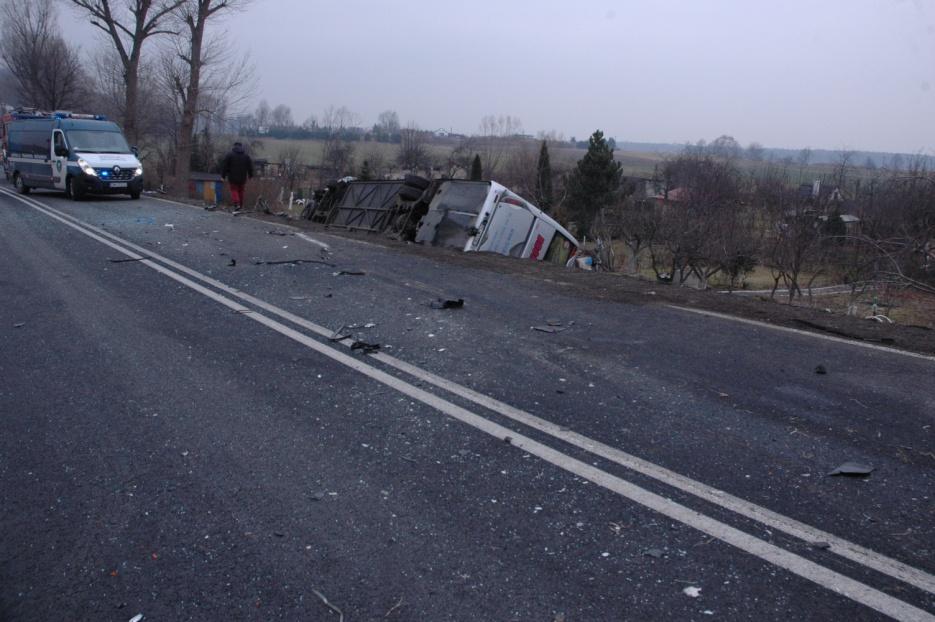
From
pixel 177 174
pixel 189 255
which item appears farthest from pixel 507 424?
pixel 177 174

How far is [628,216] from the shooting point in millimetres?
33844

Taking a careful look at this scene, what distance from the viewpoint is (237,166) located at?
17516 mm

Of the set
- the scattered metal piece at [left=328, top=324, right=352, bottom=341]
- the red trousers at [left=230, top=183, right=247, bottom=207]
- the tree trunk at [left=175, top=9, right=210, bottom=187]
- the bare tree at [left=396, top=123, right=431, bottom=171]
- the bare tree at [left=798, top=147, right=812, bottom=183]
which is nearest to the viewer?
the scattered metal piece at [left=328, top=324, right=352, bottom=341]

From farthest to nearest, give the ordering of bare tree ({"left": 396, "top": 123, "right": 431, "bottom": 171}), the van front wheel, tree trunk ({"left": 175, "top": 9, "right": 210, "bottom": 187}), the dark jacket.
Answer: bare tree ({"left": 396, "top": 123, "right": 431, "bottom": 171}), tree trunk ({"left": 175, "top": 9, "right": 210, "bottom": 187}), the van front wheel, the dark jacket

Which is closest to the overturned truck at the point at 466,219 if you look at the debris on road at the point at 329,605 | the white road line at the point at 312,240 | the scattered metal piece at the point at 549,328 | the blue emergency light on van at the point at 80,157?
the white road line at the point at 312,240

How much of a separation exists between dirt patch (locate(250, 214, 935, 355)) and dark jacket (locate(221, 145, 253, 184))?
7717mm

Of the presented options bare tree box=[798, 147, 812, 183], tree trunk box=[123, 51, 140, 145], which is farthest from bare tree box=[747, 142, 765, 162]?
tree trunk box=[123, 51, 140, 145]

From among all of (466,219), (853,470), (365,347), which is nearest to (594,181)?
(466,219)

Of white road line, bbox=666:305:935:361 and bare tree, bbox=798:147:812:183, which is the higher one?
bare tree, bbox=798:147:812:183

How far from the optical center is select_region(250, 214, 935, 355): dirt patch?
644cm

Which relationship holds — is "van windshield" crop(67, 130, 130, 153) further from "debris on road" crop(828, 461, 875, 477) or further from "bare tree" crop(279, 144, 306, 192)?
"bare tree" crop(279, 144, 306, 192)

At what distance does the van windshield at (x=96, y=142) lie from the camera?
63.2 ft

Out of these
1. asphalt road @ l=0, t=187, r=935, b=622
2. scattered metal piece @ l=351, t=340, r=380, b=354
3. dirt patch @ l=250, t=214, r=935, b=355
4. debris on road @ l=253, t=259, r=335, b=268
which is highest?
dirt patch @ l=250, t=214, r=935, b=355

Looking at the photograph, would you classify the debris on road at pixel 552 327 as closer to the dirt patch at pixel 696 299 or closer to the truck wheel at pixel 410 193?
the dirt patch at pixel 696 299
